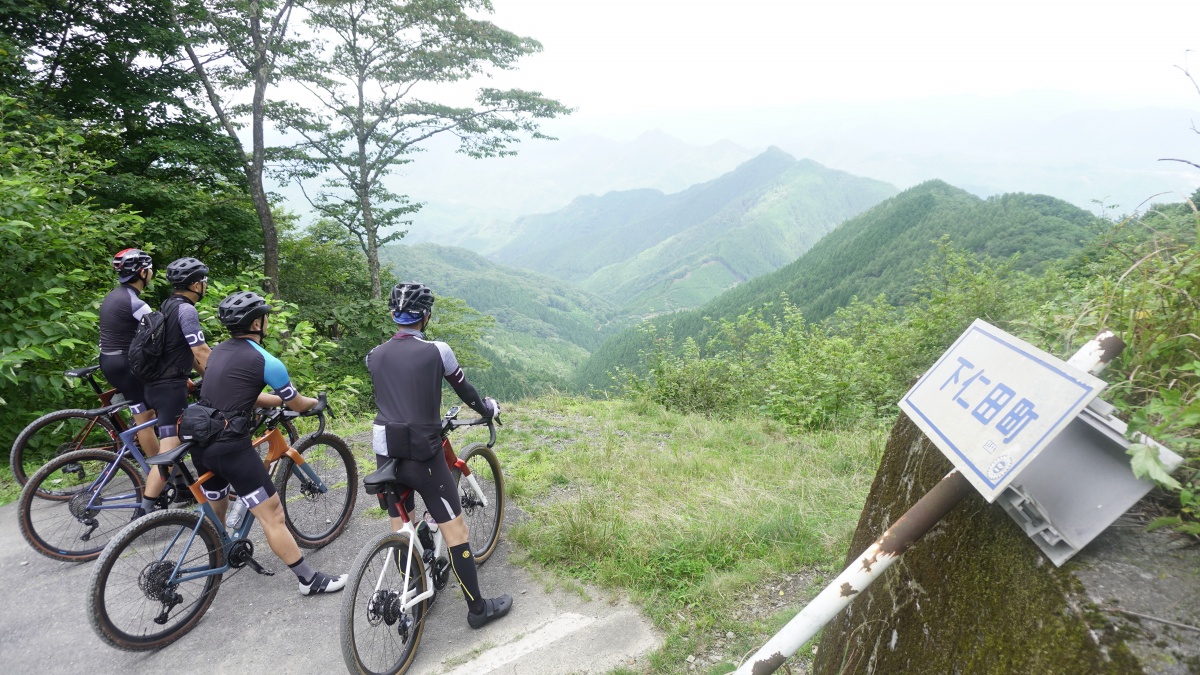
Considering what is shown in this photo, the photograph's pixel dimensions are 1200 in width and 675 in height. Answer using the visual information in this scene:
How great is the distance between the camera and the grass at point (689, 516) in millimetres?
3926

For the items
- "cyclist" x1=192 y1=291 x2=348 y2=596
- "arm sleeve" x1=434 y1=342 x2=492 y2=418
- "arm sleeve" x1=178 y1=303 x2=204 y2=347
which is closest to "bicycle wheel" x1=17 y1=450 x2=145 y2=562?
"arm sleeve" x1=178 y1=303 x2=204 y2=347

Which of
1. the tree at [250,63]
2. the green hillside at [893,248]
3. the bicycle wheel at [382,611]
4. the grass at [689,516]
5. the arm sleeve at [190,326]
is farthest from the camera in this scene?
the green hillside at [893,248]

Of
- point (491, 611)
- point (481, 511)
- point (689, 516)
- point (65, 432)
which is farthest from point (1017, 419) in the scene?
point (65, 432)

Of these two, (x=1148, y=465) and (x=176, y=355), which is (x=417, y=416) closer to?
(x=176, y=355)

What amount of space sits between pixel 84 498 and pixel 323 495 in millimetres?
1982

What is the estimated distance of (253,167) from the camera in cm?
1557

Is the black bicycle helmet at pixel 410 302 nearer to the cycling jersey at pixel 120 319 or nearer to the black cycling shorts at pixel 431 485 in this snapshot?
the black cycling shorts at pixel 431 485

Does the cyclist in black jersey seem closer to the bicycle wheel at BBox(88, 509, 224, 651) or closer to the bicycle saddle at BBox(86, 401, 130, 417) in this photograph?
the bicycle saddle at BBox(86, 401, 130, 417)

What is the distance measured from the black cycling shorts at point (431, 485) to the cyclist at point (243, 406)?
3.59 ft

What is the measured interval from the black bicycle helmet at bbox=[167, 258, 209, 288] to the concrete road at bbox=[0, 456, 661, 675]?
2590 mm

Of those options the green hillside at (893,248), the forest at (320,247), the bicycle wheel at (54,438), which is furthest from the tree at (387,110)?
the green hillside at (893,248)

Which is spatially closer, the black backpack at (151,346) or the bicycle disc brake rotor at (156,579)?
the bicycle disc brake rotor at (156,579)

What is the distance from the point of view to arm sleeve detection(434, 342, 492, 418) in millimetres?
3691

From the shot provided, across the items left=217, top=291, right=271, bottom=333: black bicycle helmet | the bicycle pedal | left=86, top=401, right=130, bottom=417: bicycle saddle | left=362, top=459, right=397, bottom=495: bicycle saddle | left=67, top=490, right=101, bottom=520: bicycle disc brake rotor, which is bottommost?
the bicycle pedal
